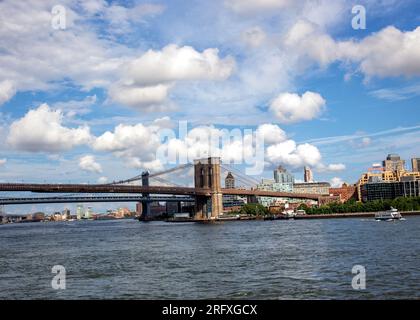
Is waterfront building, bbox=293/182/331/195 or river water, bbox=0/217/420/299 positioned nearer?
river water, bbox=0/217/420/299

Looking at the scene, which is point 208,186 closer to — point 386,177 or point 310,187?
point 386,177

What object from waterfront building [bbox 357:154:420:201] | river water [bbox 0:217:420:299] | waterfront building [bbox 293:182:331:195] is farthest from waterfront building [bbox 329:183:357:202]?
river water [bbox 0:217:420:299]

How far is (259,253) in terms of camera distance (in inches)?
865

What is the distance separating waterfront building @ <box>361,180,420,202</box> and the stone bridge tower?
30105 mm

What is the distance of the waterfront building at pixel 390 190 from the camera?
9394cm

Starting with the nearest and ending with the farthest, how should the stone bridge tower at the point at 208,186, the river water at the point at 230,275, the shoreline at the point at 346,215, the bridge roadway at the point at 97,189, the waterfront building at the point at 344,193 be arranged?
the river water at the point at 230,275 → the bridge roadway at the point at 97,189 → the shoreline at the point at 346,215 → the stone bridge tower at the point at 208,186 → the waterfront building at the point at 344,193

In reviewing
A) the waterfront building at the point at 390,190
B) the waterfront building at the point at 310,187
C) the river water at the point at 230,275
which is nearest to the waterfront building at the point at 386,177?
the waterfront building at the point at 390,190

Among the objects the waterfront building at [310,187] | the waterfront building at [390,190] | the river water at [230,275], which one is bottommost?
the river water at [230,275]

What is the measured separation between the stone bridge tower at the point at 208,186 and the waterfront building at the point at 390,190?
30.1 meters

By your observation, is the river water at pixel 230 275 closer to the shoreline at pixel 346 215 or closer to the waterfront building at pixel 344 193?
the shoreline at pixel 346 215

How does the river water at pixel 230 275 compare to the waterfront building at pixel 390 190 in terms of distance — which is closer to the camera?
the river water at pixel 230 275

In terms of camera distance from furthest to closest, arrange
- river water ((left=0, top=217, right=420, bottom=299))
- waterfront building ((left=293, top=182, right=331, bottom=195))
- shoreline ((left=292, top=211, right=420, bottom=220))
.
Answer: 1. waterfront building ((left=293, top=182, right=331, bottom=195))
2. shoreline ((left=292, top=211, right=420, bottom=220))
3. river water ((left=0, top=217, right=420, bottom=299))

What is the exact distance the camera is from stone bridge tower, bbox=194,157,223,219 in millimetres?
88688

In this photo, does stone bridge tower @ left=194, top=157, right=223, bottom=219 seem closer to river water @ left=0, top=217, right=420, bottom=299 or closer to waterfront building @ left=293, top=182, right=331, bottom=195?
river water @ left=0, top=217, right=420, bottom=299
